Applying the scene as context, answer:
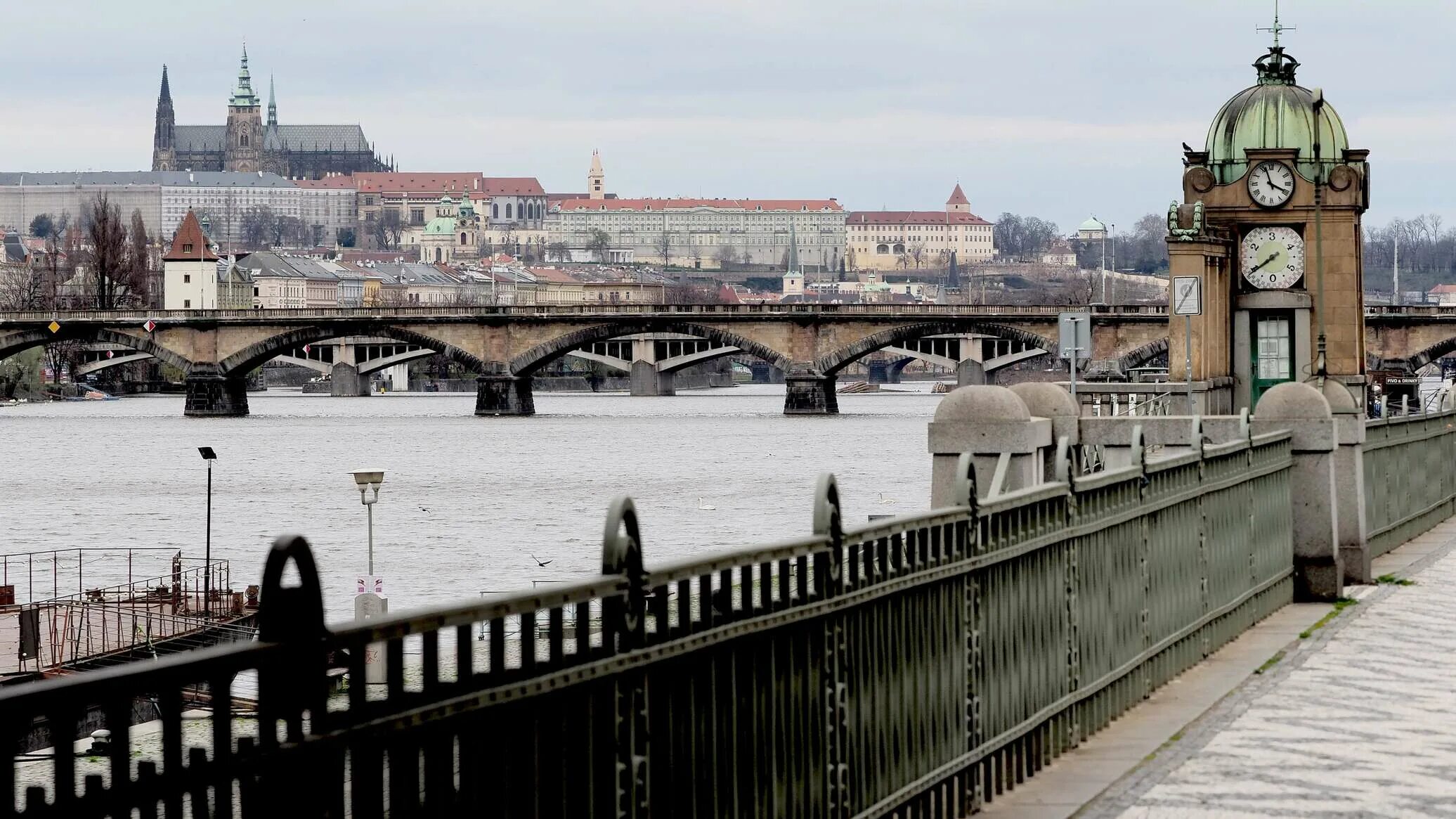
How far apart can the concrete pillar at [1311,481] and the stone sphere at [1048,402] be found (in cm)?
204

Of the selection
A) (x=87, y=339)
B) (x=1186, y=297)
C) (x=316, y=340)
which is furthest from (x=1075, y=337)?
(x=87, y=339)

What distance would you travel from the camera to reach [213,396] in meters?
112

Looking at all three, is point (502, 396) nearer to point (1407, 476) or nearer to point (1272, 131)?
point (1272, 131)

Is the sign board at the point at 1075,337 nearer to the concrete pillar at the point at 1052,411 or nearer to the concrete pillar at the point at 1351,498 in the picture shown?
the concrete pillar at the point at 1351,498

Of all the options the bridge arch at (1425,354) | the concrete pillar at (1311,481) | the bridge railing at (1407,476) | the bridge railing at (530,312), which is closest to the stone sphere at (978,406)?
the concrete pillar at (1311,481)

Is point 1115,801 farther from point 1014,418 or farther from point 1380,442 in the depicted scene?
point 1380,442

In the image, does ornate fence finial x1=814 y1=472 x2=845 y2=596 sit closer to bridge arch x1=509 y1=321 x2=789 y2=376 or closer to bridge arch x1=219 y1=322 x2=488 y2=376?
bridge arch x1=509 y1=321 x2=789 y2=376

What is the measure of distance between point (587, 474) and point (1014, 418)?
56129 millimetres

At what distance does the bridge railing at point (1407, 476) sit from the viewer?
18953 millimetres

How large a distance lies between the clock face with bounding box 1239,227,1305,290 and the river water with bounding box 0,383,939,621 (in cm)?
722

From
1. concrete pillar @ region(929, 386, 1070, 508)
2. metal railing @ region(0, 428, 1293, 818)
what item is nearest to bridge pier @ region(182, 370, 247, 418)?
concrete pillar @ region(929, 386, 1070, 508)

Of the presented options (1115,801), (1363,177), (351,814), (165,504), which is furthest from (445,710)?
(165,504)

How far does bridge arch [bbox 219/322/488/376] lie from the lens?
363 ft

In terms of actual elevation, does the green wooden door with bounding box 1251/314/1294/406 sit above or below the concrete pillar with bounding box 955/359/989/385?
below
